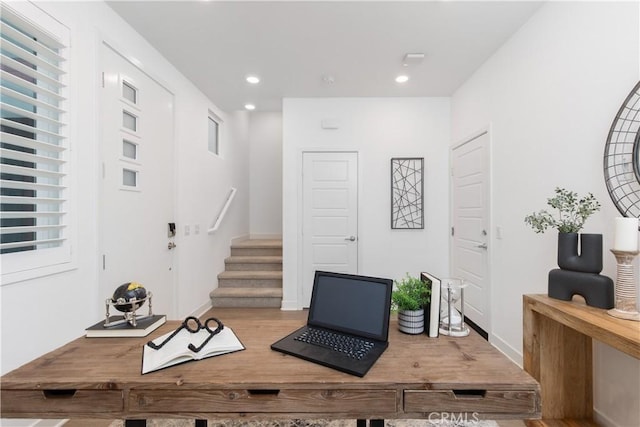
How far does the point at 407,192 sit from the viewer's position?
3852 mm

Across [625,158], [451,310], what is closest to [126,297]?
[451,310]

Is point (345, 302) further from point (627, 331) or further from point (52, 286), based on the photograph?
point (52, 286)

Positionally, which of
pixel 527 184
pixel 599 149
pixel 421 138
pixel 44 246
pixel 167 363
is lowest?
pixel 167 363

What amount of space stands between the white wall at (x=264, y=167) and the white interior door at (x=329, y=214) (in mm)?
1868

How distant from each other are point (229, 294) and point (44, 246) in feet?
7.70

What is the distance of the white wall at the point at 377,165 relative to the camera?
3.84 m

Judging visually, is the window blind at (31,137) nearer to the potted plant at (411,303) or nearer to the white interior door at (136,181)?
the white interior door at (136,181)

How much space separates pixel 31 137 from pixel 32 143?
0.48 feet

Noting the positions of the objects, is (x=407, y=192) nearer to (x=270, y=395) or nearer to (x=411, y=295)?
(x=411, y=295)

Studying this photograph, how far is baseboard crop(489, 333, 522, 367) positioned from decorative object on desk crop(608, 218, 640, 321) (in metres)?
1.23

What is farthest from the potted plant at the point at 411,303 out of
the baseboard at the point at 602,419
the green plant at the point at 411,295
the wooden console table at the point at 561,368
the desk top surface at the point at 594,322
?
the baseboard at the point at 602,419

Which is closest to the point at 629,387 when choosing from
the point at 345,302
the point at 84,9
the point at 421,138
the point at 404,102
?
the point at 345,302

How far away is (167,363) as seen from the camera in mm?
966

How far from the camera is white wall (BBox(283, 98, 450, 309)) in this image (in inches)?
151
